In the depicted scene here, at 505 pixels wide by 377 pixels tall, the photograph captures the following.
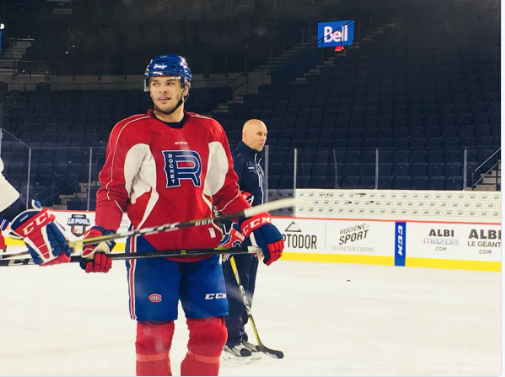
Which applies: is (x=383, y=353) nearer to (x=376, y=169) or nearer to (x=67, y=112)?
(x=376, y=169)

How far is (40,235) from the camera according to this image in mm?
2062

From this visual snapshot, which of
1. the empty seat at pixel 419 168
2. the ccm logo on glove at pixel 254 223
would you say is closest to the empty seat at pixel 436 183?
the empty seat at pixel 419 168

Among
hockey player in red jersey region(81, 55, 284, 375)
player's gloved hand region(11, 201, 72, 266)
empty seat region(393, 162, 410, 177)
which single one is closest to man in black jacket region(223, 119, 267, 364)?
hockey player in red jersey region(81, 55, 284, 375)

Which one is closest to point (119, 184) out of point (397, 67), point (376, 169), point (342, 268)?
point (342, 268)

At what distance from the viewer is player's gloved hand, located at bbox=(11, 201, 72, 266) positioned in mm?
2062

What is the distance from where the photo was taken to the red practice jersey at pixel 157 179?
222 cm

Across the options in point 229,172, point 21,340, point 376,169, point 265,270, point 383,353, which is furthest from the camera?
point 376,169

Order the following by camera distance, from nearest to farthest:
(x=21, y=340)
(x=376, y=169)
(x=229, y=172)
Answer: (x=229, y=172) → (x=21, y=340) → (x=376, y=169)

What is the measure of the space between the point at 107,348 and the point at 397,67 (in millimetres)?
11560

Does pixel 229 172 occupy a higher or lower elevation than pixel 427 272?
higher

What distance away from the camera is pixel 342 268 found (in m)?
8.43

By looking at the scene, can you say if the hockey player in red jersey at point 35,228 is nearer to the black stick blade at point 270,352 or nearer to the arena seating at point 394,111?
the black stick blade at point 270,352

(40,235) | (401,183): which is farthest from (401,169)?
(40,235)

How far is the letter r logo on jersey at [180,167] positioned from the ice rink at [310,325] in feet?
4.23
